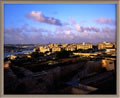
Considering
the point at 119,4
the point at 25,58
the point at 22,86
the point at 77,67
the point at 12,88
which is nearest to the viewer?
the point at 119,4

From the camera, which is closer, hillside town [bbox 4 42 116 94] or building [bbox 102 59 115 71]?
hillside town [bbox 4 42 116 94]

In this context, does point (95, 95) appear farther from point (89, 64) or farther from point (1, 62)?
point (89, 64)

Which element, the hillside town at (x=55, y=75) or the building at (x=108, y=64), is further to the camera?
the building at (x=108, y=64)

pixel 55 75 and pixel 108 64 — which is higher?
pixel 108 64

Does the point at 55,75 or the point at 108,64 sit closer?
the point at 55,75

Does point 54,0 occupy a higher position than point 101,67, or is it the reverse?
point 54,0

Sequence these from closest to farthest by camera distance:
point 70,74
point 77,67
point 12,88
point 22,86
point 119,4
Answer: point 119,4, point 12,88, point 22,86, point 70,74, point 77,67

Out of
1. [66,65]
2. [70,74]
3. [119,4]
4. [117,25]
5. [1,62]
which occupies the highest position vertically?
[119,4]

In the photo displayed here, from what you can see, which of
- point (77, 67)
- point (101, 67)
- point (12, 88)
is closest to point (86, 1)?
point (12, 88)
